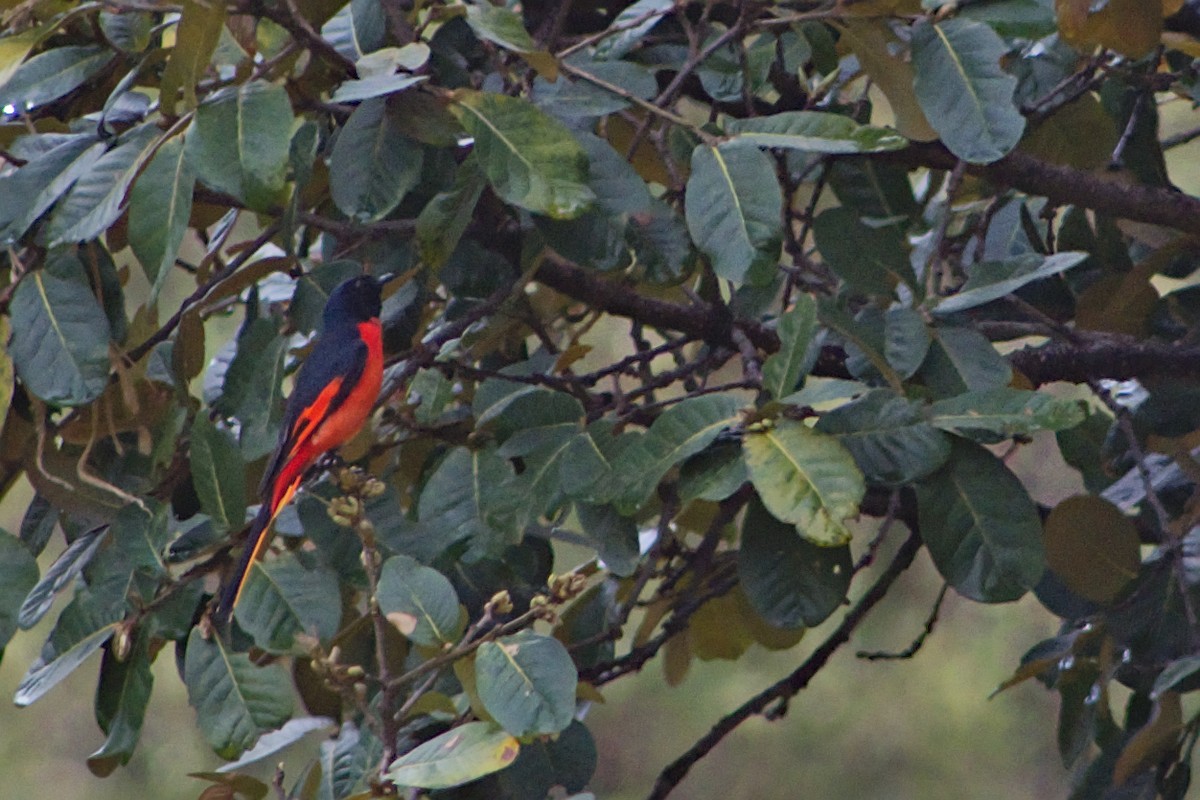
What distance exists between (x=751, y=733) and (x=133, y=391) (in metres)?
5.74

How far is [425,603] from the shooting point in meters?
1.76

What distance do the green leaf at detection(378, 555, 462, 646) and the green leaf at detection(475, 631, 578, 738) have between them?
6cm

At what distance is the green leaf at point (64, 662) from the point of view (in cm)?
199

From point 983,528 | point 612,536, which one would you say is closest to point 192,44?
point 612,536

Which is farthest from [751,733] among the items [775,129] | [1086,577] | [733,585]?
[775,129]

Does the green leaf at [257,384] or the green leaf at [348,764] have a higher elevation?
the green leaf at [257,384]

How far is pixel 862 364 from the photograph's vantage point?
83.1 inches

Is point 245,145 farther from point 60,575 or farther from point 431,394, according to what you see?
point 60,575

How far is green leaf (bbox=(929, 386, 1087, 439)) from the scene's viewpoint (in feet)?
5.66

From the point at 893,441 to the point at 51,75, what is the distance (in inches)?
55.7

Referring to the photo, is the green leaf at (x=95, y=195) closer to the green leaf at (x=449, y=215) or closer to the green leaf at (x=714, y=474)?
the green leaf at (x=449, y=215)

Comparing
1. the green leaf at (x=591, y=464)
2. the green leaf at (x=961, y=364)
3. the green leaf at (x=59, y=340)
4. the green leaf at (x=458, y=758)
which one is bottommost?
the green leaf at (x=458, y=758)

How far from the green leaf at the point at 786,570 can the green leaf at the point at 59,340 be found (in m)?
0.96

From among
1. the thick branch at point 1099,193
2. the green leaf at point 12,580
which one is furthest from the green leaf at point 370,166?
the thick branch at point 1099,193
